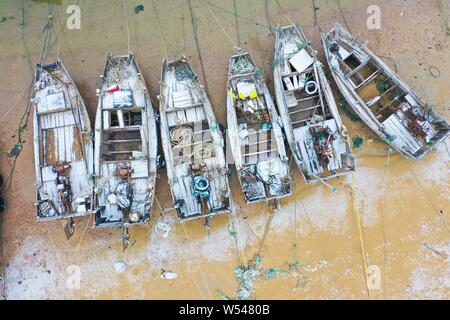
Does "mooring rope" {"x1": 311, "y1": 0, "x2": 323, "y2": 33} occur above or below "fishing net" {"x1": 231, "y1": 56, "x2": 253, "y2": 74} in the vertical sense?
above

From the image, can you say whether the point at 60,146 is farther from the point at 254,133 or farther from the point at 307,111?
the point at 307,111

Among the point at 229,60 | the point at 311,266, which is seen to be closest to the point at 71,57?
the point at 229,60

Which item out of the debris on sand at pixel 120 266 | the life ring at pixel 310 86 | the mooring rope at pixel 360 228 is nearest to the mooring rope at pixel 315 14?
the life ring at pixel 310 86

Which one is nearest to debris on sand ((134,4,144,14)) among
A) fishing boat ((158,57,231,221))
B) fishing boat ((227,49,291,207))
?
fishing boat ((158,57,231,221))

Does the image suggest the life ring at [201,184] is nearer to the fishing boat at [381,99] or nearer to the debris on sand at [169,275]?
the debris on sand at [169,275]

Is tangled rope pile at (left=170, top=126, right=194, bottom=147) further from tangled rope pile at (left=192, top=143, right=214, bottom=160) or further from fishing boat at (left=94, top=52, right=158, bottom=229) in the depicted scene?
fishing boat at (left=94, top=52, right=158, bottom=229)

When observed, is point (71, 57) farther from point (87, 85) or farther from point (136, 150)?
point (136, 150)

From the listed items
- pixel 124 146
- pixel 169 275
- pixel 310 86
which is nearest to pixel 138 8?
pixel 124 146

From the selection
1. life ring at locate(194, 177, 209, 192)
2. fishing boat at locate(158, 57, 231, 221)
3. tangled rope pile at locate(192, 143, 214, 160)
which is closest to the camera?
life ring at locate(194, 177, 209, 192)
